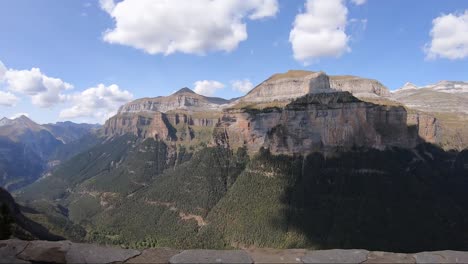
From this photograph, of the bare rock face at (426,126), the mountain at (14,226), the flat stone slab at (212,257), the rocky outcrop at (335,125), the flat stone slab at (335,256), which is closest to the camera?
the flat stone slab at (212,257)

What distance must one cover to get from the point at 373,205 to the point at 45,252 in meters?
97.0

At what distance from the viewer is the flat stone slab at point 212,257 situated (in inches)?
234

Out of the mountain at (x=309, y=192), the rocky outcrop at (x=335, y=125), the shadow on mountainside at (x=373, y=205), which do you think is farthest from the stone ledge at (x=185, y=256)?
the rocky outcrop at (x=335, y=125)

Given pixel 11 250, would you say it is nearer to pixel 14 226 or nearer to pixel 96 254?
pixel 96 254

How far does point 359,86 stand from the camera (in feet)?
630

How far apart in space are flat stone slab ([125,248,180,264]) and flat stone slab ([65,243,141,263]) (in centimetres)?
13

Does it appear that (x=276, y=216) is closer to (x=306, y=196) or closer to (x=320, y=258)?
(x=306, y=196)

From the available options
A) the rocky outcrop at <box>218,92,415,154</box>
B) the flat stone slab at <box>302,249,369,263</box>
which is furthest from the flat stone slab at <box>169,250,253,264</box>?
the rocky outcrop at <box>218,92,415,154</box>

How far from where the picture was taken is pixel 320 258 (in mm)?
6188

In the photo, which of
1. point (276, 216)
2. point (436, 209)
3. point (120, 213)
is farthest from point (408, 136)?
point (120, 213)

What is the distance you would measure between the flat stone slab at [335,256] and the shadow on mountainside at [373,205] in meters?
76.8

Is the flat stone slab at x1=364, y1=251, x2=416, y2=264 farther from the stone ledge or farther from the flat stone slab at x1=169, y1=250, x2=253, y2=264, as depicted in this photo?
the flat stone slab at x1=169, y1=250, x2=253, y2=264

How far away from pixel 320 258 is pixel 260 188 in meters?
107

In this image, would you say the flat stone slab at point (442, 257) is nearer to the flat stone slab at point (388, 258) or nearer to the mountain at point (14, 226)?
the flat stone slab at point (388, 258)
